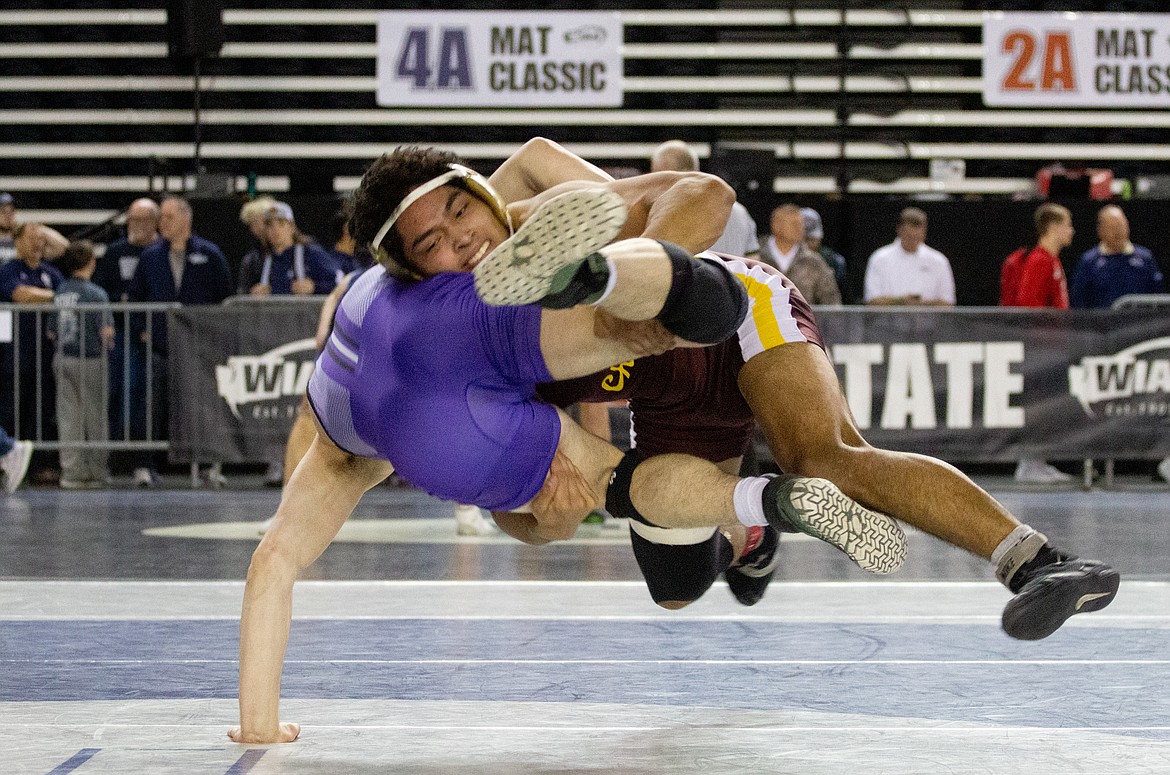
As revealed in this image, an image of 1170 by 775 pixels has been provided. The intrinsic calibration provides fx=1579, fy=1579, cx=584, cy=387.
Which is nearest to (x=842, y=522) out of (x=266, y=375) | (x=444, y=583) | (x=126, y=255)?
(x=444, y=583)

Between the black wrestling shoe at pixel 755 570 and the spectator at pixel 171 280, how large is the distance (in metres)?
5.50

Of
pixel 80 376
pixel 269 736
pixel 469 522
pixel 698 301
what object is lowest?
pixel 469 522

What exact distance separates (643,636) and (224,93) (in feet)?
31.5

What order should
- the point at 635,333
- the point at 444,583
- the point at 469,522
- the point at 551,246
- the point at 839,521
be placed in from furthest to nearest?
the point at 469,522, the point at 444,583, the point at 635,333, the point at 839,521, the point at 551,246

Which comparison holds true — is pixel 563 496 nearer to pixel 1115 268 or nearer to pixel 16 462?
pixel 16 462

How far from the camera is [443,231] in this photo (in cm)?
307

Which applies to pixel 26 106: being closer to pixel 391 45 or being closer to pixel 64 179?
pixel 64 179

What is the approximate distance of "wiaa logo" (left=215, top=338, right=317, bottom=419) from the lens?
8.49 m

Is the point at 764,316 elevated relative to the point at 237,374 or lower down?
elevated

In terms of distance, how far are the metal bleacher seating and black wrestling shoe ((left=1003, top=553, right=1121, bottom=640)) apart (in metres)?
9.87

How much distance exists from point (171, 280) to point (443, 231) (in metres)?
Result: 6.29

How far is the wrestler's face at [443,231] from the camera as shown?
10.1 ft

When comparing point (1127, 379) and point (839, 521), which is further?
point (1127, 379)

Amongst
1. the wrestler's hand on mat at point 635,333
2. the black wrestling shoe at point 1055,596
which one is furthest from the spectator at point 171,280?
the black wrestling shoe at point 1055,596
